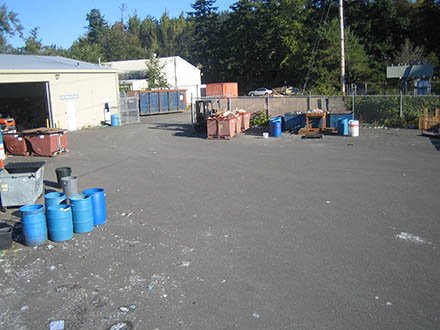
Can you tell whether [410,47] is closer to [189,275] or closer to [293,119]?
[293,119]

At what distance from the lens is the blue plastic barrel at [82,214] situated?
8.94 meters

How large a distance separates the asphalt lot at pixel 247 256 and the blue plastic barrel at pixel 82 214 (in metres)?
0.22

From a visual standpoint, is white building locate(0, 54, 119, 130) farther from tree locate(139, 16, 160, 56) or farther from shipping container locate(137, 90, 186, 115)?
tree locate(139, 16, 160, 56)

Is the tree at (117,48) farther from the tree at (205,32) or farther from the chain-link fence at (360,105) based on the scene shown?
the chain-link fence at (360,105)

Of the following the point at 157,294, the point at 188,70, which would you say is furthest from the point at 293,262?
the point at 188,70

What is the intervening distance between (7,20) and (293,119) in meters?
63.8

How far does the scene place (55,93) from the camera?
28.9m

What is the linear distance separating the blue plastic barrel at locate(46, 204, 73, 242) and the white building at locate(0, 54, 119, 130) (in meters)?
19.8

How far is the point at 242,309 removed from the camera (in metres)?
5.84

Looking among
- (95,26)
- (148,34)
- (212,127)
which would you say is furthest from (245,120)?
(148,34)

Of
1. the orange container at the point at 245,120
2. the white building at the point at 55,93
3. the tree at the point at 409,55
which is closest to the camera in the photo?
the orange container at the point at 245,120

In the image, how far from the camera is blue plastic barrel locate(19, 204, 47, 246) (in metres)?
8.39

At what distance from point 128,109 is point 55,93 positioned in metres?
7.17

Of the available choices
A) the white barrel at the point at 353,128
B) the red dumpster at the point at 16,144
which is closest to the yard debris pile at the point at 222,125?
the white barrel at the point at 353,128
